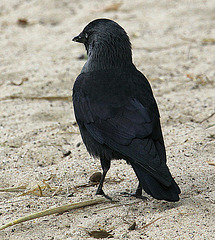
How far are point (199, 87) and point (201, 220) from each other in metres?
2.87

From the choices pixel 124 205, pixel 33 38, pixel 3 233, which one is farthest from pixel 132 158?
pixel 33 38

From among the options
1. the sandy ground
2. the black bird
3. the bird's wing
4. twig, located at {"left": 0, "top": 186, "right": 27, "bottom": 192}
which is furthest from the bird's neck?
twig, located at {"left": 0, "top": 186, "right": 27, "bottom": 192}

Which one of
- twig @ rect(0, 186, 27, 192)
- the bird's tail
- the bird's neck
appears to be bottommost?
twig @ rect(0, 186, 27, 192)

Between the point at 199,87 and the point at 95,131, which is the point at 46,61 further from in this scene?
the point at 95,131

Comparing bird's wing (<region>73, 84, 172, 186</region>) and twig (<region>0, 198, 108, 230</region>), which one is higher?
bird's wing (<region>73, 84, 172, 186</region>)

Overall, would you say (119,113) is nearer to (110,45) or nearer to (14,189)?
(110,45)

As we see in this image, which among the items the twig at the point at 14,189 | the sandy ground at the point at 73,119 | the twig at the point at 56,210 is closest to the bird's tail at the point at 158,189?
the sandy ground at the point at 73,119

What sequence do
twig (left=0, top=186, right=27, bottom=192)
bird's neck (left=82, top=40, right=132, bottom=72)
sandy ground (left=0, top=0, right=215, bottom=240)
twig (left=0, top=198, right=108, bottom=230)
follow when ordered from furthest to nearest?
bird's neck (left=82, top=40, right=132, bottom=72)
twig (left=0, top=186, right=27, bottom=192)
sandy ground (left=0, top=0, right=215, bottom=240)
twig (left=0, top=198, right=108, bottom=230)

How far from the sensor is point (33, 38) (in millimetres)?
7160

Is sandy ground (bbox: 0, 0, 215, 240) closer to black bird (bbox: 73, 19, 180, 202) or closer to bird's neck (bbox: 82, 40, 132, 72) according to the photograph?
black bird (bbox: 73, 19, 180, 202)

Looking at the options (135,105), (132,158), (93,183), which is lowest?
(93,183)

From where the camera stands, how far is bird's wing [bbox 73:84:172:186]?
316cm

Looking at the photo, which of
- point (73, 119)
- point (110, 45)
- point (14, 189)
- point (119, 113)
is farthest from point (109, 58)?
point (14, 189)

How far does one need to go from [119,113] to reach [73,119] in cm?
164
